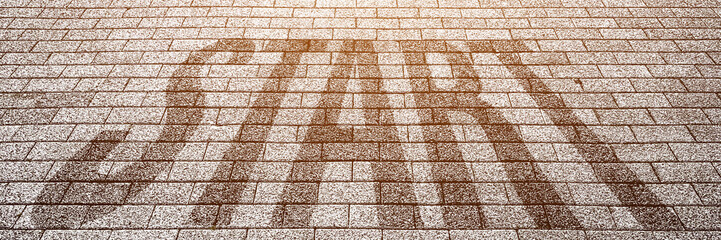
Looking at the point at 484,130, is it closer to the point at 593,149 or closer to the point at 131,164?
the point at 593,149

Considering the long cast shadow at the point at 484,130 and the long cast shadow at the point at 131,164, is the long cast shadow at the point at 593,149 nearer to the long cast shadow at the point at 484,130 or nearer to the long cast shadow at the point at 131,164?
the long cast shadow at the point at 484,130

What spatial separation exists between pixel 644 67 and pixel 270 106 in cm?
361

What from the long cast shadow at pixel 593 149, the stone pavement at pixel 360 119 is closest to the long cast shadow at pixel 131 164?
the stone pavement at pixel 360 119

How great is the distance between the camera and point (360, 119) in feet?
13.5

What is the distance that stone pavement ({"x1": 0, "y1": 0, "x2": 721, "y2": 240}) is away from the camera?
3367mm

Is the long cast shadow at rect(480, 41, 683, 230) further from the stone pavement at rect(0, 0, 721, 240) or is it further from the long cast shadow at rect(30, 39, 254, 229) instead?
the long cast shadow at rect(30, 39, 254, 229)

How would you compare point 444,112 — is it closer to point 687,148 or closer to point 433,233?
point 433,233

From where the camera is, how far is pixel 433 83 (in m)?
4.46

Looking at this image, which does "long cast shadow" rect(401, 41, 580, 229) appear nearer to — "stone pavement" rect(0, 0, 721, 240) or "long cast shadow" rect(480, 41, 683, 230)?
"stone pavement" rect(0, 0, 721, 240)

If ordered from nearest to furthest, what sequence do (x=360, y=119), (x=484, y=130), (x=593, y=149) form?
(x=593, y=149), (x=484, y=130), (x=360, y=119)

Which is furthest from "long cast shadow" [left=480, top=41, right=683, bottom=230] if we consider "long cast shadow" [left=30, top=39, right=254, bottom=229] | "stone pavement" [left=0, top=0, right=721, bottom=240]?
"long cast shadow" [left=30, top=39, right=254, bottom=229]

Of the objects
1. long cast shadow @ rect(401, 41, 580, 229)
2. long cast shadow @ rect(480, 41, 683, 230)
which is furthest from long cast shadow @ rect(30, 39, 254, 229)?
long cast shadow @ rect(480, 41, 683, 230)

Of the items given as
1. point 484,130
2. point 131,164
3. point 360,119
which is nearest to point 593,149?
point 484,130

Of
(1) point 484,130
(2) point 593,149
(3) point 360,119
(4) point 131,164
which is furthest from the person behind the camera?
(3) point 360,119
